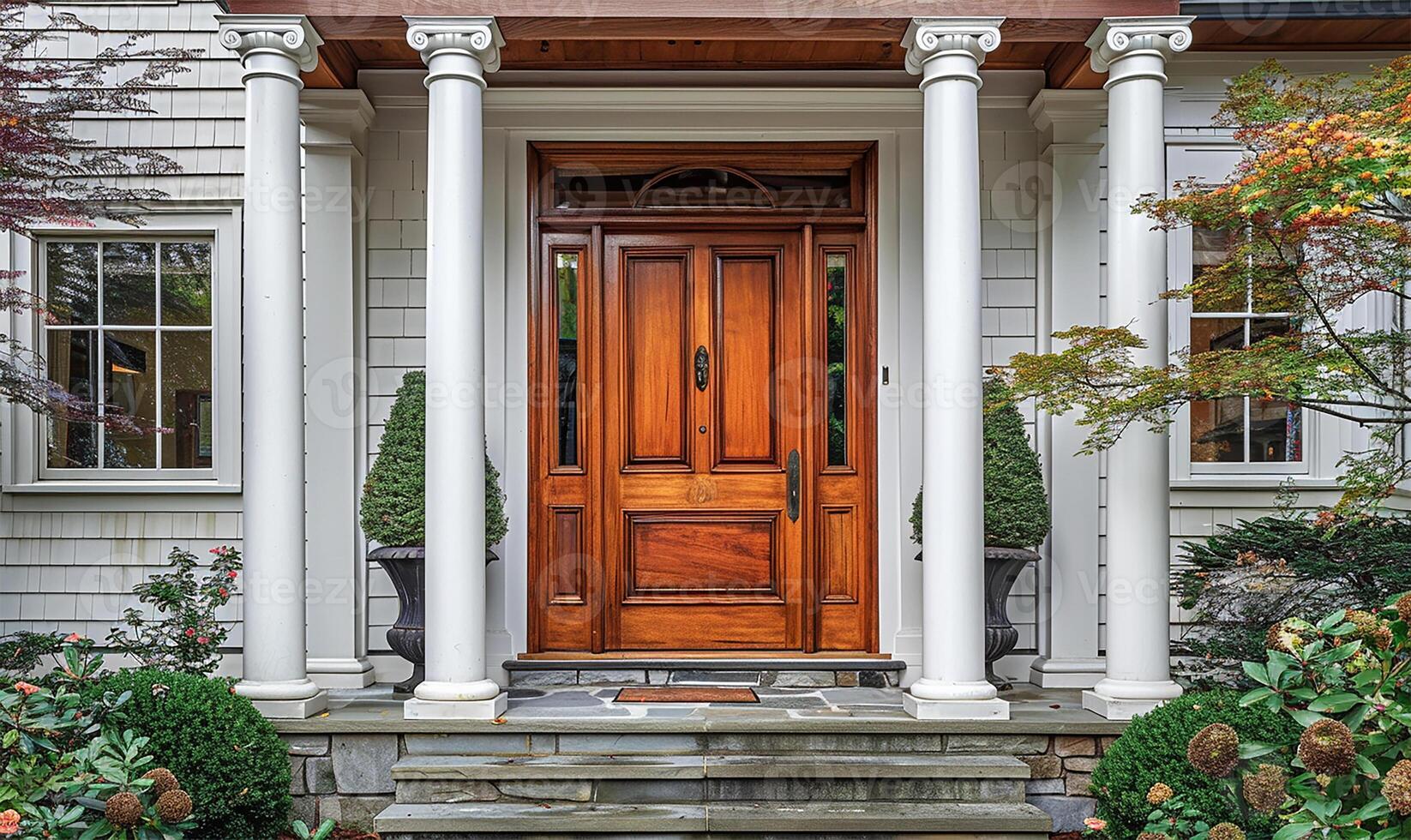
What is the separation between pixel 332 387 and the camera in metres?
5.59

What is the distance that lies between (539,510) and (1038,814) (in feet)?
9.28

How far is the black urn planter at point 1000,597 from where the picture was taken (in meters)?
5.23

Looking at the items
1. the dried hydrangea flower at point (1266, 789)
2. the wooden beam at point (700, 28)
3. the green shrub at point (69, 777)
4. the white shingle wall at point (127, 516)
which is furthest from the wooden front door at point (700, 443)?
the dried hydrangea flower at point (1266, 789)

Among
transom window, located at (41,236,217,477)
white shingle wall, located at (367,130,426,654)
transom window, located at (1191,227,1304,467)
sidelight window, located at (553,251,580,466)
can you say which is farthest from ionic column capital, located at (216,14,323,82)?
transom window, located at (1191,227,1304,467)

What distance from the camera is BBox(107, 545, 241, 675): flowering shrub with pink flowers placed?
487 centimetres

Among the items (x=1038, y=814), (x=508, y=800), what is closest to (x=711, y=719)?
(x=508, y=800)

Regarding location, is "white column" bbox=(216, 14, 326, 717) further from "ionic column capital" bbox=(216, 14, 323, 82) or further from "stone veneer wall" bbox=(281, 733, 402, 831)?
"stone veneer wall" bbox=(281, 733, 402, 831)

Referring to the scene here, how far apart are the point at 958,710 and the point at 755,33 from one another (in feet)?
9.95

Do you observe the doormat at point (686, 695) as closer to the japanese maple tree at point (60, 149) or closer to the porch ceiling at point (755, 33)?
the japanese maple tree at point (60, 149)

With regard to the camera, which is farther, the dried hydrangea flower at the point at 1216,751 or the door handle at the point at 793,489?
the door handle at the point at 793,489

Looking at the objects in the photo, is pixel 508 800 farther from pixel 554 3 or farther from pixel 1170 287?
pixel 1170 287

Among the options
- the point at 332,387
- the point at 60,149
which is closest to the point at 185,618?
the point at 332,387

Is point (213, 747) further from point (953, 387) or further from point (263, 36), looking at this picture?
point (953, 387)

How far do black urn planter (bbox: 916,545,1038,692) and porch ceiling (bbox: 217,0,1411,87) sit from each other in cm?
236
